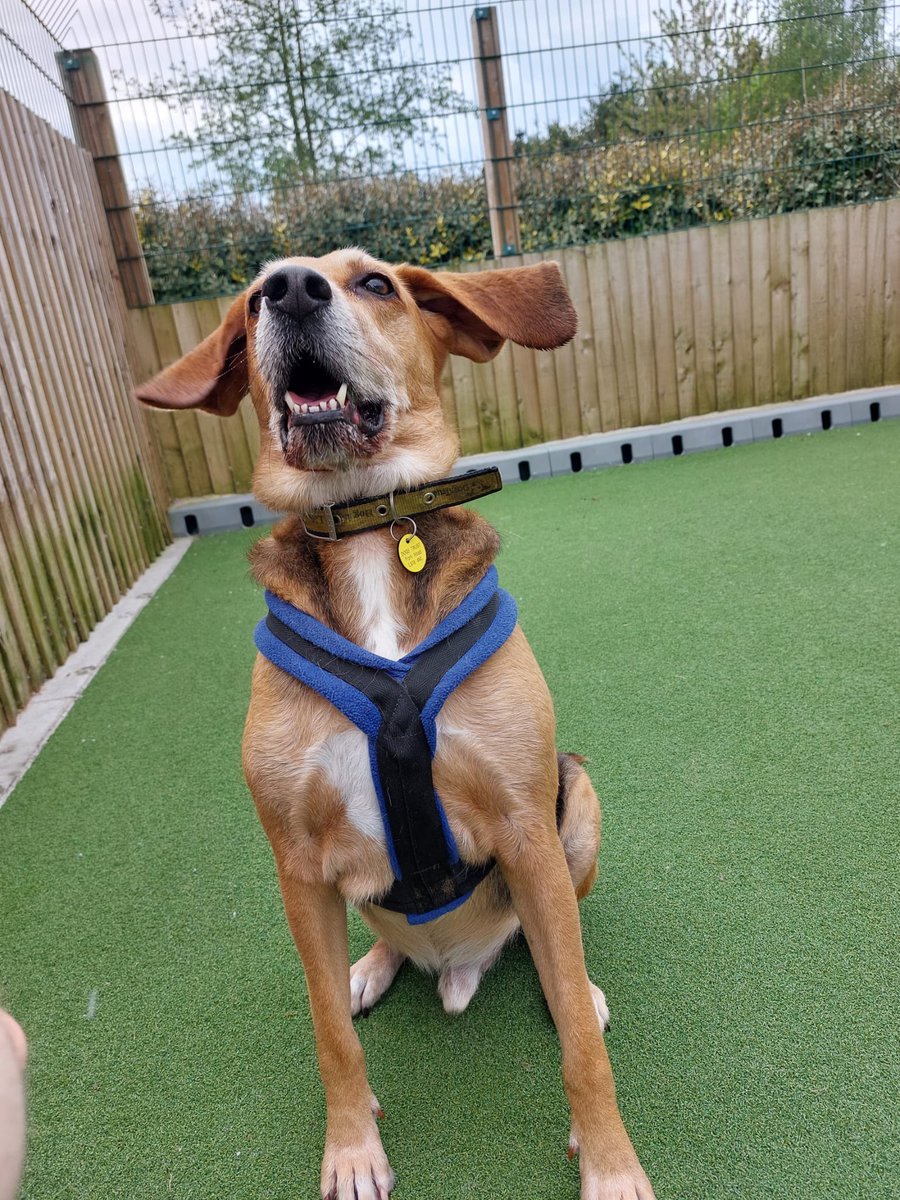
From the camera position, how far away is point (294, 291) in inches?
64.4

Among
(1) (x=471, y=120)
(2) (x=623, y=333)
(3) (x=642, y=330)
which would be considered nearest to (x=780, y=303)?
(3) (x=642, y=330)

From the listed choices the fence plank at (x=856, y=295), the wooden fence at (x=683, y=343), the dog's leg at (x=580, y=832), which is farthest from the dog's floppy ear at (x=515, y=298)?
the fence plank at (x=856, y=295)

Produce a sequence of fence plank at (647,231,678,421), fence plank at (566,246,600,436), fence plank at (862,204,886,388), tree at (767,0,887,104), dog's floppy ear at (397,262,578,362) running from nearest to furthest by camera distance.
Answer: dog's floppy ear at (397,262,578,362)
tree at (767,0,887,104)
fence plank at (566,246,600,436)
fence plank at (647,231,678,421)
fence plank at (862,204,886,388)

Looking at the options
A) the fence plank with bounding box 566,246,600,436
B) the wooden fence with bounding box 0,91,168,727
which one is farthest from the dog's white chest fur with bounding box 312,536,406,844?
the fence plank with bounding box 566,246,600,436

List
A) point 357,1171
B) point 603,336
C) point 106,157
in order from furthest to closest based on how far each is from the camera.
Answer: point 603,336 < point 106,157 < point 357,1171

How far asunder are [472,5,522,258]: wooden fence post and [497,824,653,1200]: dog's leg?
6579mm

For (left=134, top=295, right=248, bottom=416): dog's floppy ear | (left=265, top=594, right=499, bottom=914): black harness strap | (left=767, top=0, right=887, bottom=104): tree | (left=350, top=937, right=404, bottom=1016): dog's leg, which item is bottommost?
(left=350, top=937, right=404, bottom=1016): dog's leg

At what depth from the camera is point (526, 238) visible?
728 centimetres

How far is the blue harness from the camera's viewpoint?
1.56 m

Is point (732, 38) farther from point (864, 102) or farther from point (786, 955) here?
point (786, 955)

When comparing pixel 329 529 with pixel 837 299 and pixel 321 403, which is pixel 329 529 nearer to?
pixel 321 403

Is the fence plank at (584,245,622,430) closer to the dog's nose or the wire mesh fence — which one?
the wire mesh fence

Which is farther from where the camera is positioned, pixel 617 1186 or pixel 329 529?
pixel 329 529

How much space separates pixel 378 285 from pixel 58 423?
3582 mm
